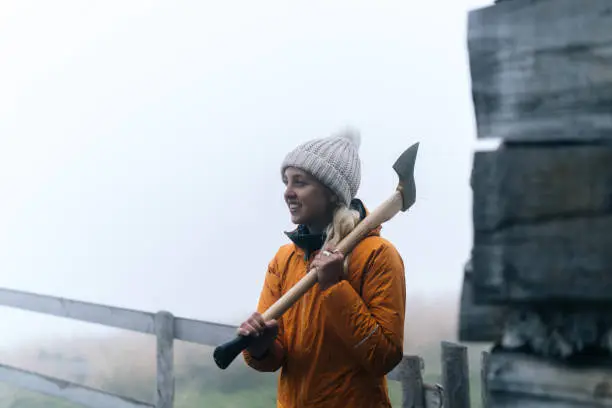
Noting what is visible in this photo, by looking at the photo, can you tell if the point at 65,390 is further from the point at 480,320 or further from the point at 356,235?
the point at 480,320

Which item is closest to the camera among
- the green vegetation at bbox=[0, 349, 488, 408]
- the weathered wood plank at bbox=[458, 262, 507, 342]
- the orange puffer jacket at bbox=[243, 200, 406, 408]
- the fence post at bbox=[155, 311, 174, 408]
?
the weathered wood plank at bbox=[458, 262, 507, 342]

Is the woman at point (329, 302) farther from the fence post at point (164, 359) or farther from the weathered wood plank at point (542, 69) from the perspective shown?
the fence post at point (164, 359)

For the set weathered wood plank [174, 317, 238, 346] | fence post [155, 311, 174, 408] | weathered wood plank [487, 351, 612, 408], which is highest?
weathered wood plank [487, 351, 612, 408]

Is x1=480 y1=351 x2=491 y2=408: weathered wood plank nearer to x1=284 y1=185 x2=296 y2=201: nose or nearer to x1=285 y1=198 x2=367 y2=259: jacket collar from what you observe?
x1=285 y1=198 x2=367 y2=259: jacket collar

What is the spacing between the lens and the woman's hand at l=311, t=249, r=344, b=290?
2.03 meters

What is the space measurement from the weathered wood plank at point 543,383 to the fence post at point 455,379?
2.10 m

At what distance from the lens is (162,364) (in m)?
4.72

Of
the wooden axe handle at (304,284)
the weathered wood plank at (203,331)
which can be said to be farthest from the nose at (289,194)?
the weathered wood plank at (203,331)

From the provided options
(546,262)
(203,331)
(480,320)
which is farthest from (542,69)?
(203,331)

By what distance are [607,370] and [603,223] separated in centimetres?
26

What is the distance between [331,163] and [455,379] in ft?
5.31

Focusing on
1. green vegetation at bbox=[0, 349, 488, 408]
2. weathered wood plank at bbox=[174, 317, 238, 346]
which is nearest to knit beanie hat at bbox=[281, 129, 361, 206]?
weathered wood plank at bbox=[174, 317, 238, 346]

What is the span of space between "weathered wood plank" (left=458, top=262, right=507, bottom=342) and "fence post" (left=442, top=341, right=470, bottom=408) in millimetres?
2104

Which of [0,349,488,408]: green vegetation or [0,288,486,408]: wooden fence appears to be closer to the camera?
[0,288,486,408]: wooden fence
